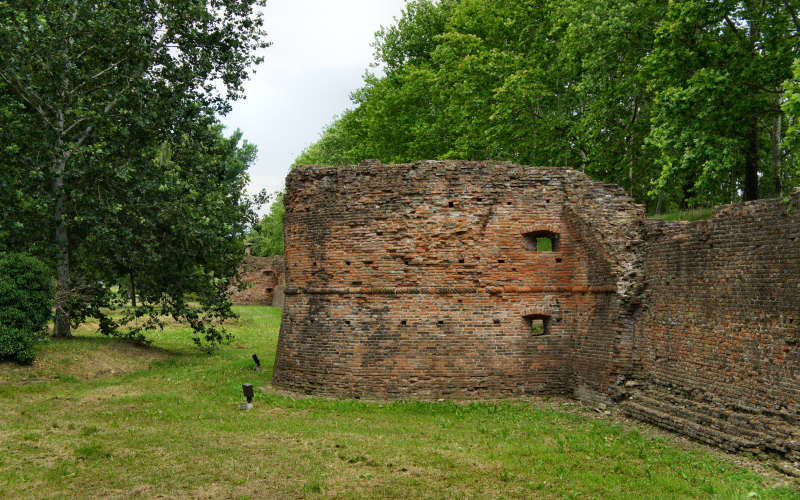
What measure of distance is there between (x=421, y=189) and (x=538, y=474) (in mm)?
6606

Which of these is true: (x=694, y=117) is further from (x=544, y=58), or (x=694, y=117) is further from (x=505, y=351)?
→ (x=544, y=58)

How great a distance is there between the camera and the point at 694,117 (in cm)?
1379

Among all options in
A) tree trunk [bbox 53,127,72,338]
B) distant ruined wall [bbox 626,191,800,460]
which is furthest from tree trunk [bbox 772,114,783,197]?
tree trunk [bbox 53,127,72,338]

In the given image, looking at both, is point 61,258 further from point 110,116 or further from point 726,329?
point 726,329

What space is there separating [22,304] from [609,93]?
57.0ft

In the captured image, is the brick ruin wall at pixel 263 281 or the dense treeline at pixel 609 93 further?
the brick ruin wall at pixel 263 281

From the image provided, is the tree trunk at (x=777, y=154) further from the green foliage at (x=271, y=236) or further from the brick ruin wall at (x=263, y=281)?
the green foliage at (x=271, y=236)

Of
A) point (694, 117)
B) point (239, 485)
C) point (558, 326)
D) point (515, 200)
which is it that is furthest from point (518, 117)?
point (239, 485)

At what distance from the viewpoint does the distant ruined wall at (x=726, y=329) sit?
7.92 m

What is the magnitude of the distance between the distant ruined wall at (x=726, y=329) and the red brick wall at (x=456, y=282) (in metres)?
1.56

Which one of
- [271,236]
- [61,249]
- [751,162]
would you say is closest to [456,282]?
[751,162]

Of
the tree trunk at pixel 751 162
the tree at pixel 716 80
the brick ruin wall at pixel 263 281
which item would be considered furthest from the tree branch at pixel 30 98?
the brick ruin wall at pixel 263 281

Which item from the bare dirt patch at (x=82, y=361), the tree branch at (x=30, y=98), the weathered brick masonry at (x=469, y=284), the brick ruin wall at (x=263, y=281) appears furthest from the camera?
the brick ruin wall at (x=263, y=281)

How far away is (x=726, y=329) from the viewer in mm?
8992
